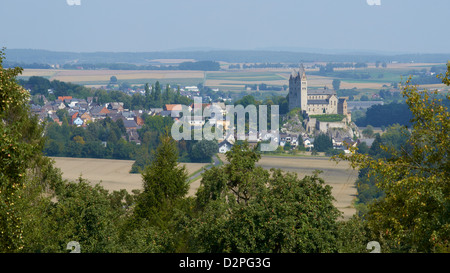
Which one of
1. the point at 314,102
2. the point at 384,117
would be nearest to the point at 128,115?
the point at 314,102

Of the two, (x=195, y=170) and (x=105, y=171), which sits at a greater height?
(x=195, y=170)

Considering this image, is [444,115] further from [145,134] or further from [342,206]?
[145,134]

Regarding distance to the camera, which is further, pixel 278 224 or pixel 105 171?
pixel 105 171

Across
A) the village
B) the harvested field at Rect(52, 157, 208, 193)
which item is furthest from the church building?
the harvested field at Rect(52, 157, 208, 193)

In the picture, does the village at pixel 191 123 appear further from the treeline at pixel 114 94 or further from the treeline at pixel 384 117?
the treeline at pixel 384 117

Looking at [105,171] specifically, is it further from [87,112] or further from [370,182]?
[87,112]
